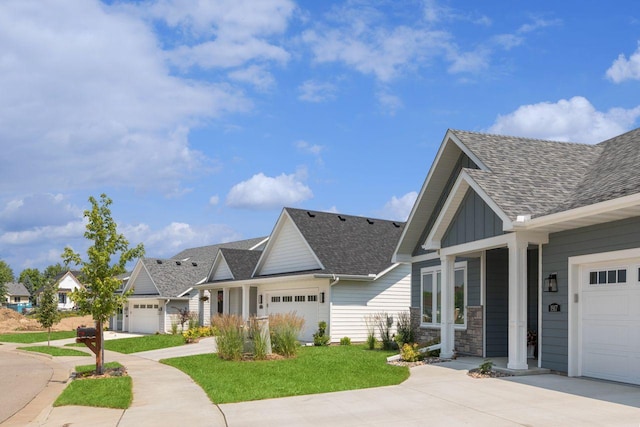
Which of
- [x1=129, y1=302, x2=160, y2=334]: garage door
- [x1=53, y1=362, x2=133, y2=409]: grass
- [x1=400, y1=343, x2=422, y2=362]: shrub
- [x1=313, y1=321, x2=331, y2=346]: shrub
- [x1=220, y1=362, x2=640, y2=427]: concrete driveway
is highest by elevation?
[x1=220, y1=362, x2=640, y2=427]: concrete driveway

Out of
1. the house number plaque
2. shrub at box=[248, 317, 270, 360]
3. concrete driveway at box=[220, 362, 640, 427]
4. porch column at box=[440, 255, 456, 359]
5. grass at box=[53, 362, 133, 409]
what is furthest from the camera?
shrub at box=[248, 317, 270, 360]

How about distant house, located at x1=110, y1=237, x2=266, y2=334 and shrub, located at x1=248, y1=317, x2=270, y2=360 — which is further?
distant house, located at x1=110, y1=237, x2=266, y2=334

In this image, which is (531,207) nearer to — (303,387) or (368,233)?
(303,387)

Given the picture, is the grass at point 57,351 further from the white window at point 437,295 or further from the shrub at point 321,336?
the white window at point 437,295

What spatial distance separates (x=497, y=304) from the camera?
17281 mm

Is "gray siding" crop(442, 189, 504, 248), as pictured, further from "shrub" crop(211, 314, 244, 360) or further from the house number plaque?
"shrub" crop(211, 314, 244, 360)

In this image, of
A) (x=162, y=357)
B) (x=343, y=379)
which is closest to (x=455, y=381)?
(x=343, y=379)

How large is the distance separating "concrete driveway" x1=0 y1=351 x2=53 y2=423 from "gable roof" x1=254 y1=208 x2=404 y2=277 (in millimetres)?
10577

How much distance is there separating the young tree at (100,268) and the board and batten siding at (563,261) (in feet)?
32.8

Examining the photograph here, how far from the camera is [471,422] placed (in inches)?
344

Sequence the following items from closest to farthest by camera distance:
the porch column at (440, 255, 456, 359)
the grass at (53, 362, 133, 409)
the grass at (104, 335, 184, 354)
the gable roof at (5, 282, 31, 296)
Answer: the grass at (53, 362, 133, 409) → the porch column at (440, 255, 456, 359) → the grass at (104, 335, 184, 354) → the gable roof at (5, 282, 31, 296)

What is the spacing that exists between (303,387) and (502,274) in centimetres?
760

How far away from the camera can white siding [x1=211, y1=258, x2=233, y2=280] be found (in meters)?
33.3

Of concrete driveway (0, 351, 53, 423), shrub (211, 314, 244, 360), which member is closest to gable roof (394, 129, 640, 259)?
shrub (211, 314, 244, 360)
